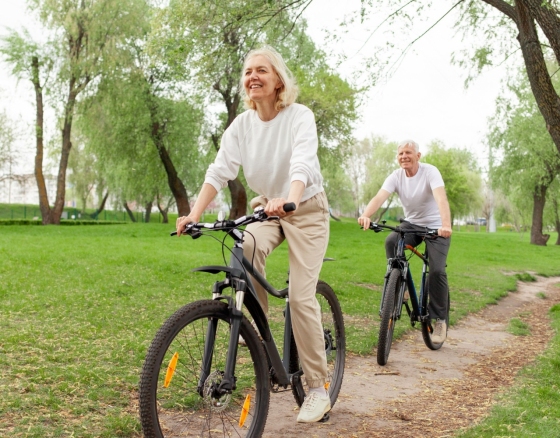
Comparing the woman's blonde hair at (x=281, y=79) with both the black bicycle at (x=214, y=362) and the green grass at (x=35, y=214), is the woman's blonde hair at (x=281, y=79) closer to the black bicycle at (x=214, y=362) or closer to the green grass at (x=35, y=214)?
the black bicycle at (x=214, y=362)

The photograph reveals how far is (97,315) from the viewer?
716 cm

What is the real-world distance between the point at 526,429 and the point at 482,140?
30935 mm

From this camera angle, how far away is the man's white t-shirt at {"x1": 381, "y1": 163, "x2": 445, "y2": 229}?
21.1ft

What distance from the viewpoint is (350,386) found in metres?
5.04

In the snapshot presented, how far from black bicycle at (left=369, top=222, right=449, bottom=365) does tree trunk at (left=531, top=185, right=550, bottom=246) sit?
28.6m

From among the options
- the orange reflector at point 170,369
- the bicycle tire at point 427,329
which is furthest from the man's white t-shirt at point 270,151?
the bicycle tire at point 427,329

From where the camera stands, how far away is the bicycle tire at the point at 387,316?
18.8 ft

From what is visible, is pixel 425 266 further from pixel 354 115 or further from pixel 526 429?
pixel 354 115

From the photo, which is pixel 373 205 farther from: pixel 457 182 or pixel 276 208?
pixel 457 182

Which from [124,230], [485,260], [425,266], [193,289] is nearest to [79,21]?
[124,230]

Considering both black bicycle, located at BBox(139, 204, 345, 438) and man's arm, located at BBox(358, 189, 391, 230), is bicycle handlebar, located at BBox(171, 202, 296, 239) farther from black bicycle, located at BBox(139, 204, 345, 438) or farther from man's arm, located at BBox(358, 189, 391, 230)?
man's arm, located at BBox(358, 189, 391, 230)

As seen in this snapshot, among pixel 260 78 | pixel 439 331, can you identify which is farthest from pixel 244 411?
pixel 439 331

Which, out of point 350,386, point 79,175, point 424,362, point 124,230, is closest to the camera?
point 350,386

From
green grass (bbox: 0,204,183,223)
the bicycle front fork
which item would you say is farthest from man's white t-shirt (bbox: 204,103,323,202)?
green grass (bbox: 0,204,183,223)
